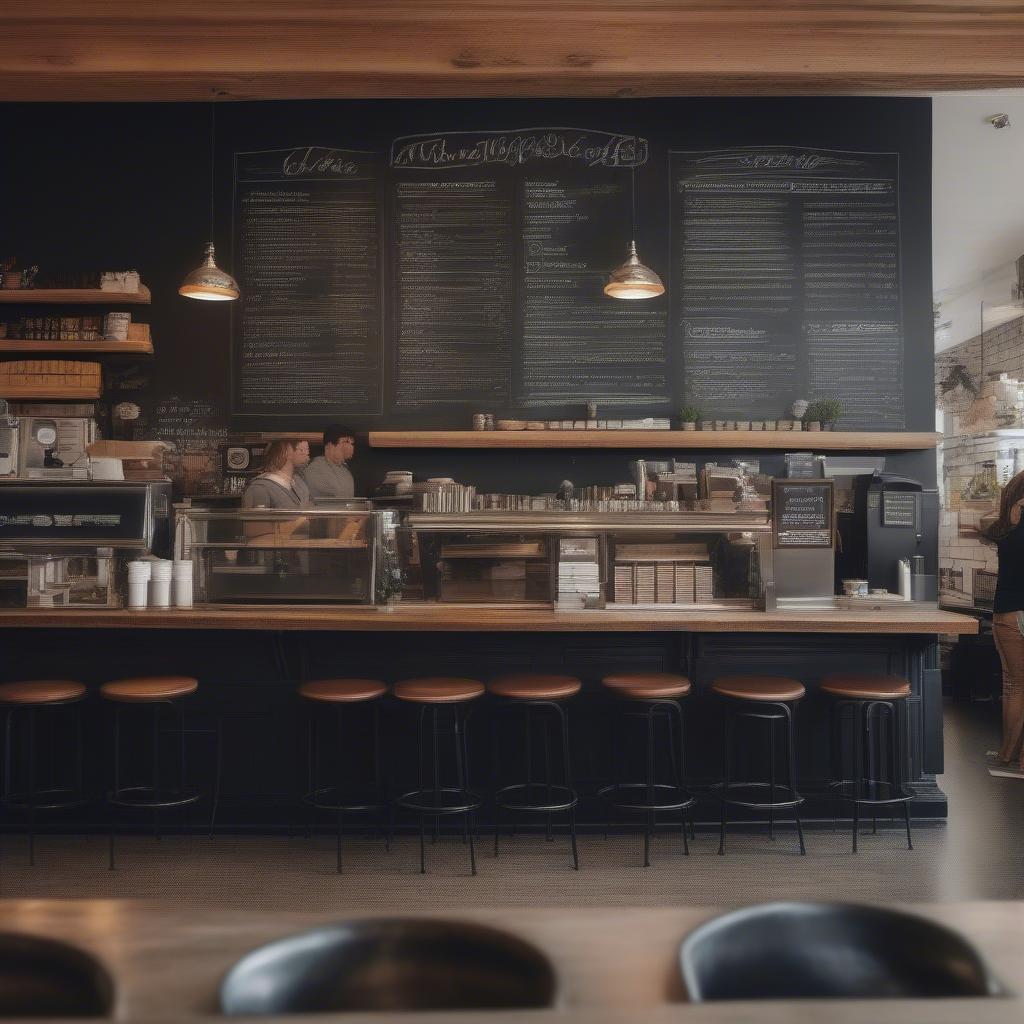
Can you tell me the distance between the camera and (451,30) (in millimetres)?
4016

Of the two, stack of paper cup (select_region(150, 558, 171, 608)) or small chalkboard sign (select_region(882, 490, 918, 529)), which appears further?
small chalkboard sign (select_region(882, 490, 918, 529))

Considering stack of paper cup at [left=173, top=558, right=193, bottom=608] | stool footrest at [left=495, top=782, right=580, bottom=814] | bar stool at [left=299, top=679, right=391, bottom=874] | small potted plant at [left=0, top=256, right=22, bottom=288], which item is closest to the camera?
bar stool at [left=299, top=679, right=391, bottom=874]

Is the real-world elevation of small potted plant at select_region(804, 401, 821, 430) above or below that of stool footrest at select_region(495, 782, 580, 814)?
above

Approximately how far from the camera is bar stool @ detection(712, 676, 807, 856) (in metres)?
3.83

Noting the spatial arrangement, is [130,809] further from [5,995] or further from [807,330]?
[807,330]

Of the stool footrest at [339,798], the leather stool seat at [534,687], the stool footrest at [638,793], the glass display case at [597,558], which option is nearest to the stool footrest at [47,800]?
the stool footrest at [339,798]

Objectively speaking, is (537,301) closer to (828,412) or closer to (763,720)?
(828,412)

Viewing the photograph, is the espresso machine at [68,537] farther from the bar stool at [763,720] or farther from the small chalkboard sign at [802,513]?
the small chalkboard sign at [802,513]

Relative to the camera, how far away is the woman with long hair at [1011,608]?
17.1 ft

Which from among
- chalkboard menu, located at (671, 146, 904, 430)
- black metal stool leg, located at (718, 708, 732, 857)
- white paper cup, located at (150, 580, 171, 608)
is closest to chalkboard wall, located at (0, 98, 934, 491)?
chalkboard menu, located at (671, 146, 904, 430)

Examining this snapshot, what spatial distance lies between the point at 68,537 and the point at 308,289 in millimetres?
2276

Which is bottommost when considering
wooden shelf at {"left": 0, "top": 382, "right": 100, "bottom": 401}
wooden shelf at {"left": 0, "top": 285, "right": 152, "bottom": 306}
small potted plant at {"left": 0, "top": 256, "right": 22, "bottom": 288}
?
wooden shelf at {"left": 0, "top": 382, "right": 100, "bottom": 401}

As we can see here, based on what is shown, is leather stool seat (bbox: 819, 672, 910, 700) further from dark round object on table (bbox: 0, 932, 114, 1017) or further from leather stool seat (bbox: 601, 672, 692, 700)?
dark round object on table (bbox: 0, 932, 114, 1017)

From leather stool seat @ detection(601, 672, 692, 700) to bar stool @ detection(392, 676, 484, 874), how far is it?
22.0 inches
